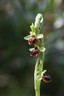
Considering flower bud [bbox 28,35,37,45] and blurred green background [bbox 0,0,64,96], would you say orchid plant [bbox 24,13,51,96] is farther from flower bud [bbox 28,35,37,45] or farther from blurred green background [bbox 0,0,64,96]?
blurred green background [bbox 0,0,64,96]

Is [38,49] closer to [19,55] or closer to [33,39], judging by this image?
[33,39]

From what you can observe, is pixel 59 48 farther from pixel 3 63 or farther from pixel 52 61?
pixel 3 63

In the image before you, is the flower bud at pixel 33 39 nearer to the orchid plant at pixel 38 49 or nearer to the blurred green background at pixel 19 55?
the orchid plant at pixel 38 49

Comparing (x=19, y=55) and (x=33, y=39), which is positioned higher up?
(x=33, y=39)

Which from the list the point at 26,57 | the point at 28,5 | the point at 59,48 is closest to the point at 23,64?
the point at 26,57

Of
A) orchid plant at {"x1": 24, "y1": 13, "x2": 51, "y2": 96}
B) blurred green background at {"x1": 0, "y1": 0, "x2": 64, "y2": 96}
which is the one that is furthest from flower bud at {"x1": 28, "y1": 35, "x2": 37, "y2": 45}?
blurred green background at {"x1": 0, "y1": 0, "x2": 64, "y2": 96}

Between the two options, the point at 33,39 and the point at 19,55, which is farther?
the point at 19,55

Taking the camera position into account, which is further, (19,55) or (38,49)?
(19,55)

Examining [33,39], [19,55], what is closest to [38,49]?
[33,39]

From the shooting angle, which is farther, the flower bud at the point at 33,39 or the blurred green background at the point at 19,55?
the blurred green background at the point at 19,55

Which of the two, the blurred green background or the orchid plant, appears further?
the blurred green background

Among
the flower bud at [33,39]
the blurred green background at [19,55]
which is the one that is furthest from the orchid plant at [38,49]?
the blurred green background at [19,55]

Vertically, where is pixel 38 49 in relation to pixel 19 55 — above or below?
above
